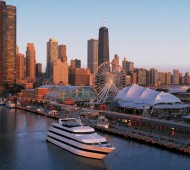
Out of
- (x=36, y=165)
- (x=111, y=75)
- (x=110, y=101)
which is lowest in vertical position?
(x=36, y=165)

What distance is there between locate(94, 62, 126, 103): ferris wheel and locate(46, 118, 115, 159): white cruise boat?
162 feet

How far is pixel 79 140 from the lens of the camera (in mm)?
42406

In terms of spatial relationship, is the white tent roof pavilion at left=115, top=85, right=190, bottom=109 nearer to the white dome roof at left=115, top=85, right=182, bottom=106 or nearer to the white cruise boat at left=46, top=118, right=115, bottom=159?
the white dome roof at left=115, top=85, right=182, bottom=106

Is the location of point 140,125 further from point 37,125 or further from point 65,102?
point 65,102

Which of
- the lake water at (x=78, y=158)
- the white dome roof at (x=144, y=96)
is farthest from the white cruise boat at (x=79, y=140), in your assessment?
the white dome roof at (x=144, y=96)

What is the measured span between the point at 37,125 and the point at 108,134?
690 inches

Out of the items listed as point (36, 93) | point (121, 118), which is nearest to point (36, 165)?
point (121, 118)

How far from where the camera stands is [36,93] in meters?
135

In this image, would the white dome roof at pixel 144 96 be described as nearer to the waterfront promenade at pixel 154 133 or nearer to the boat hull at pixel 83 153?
the waterfront promenade at pixel 154 133

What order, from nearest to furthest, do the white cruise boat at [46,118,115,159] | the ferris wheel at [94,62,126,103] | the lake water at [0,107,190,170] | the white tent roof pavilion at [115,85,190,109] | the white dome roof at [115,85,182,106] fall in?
1. the lake water at [0,107,190,170]
2. the white cruise boat at [46,118,115,159]
3. the white tent roof pavilion at [115,85,190,109]
4. the white dome roof at [115,85,182,106]
5. the ferris wheel at [94,62,126,103]

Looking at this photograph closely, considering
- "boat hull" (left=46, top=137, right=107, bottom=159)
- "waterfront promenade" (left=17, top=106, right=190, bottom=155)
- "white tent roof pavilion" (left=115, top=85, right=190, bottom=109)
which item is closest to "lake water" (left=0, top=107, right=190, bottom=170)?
"boat hull" (left=46, top=137, right=107, bottom=159)

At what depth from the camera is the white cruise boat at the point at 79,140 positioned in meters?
40.9

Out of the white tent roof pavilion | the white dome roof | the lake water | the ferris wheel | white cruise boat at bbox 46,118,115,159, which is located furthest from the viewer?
the ferris wheel

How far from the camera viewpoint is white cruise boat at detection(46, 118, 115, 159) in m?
40.9
